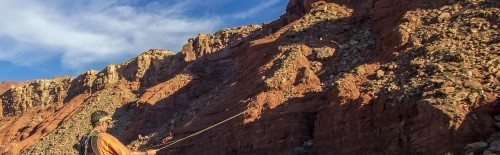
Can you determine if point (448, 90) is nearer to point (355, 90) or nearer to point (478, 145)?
point (478, 145)

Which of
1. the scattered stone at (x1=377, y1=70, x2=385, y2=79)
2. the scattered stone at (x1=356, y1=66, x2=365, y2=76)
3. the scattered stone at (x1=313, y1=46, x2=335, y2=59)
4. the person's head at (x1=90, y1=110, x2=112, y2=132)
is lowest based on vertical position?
the person's head at (x1=90, y1=110, x2=112, y2=132)

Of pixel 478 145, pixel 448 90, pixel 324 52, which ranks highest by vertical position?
pixel 324 52

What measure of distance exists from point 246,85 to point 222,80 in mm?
14473

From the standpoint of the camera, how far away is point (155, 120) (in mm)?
37531

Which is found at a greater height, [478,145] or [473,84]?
[473,84]

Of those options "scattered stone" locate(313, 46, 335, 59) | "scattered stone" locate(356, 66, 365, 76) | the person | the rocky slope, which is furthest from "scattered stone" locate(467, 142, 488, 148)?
"scattered stone" locate(313, 46, 335, 59)

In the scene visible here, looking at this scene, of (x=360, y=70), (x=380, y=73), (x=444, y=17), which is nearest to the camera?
(x=380, y=73)

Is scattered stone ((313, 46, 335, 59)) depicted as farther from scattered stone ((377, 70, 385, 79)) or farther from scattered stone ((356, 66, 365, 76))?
scattered stone ((377, 70, 385, 79))

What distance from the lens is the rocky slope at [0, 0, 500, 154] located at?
51.5 feet

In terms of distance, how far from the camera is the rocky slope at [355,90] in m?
15.7

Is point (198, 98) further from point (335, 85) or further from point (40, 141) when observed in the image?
point (335, 85)

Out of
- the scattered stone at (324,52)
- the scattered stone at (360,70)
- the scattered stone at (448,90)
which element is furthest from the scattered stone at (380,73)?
the scattered stone at (324,52)

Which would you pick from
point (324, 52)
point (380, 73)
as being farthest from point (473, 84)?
point (324, 52)

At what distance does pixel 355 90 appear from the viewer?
19.7 metres
